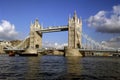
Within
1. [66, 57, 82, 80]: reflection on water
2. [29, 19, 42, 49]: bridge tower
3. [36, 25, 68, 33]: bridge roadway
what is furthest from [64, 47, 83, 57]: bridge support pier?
[66, 57, 82, 80]: reflection on water

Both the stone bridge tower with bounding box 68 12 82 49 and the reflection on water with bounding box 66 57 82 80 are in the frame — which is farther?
the stone bridge tower with bounding box 68 12 82 49

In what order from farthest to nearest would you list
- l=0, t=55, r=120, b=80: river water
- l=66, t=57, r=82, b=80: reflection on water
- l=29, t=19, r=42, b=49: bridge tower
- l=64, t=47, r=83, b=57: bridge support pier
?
l=29, t=19, r=42, b=49: bridge tower → l=64, t=47, r=83, b=57: bridge support pier → l=66, t=57, r=82, b=80: reflection on water → l=0, t=55, r=120, b=80: river water

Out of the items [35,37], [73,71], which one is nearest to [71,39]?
[35,37]

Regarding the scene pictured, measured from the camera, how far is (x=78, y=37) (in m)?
166

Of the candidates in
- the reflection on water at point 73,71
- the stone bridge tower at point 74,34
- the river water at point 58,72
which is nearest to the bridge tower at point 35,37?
the stone bridge tower at point 74,34

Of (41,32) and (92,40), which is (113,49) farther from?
(41,32)

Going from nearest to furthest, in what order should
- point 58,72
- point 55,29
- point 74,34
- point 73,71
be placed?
point 58,72
point 73,71
point 74,34
point 55,29

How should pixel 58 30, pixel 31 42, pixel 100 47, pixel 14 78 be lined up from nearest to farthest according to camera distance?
pixel 14 78 → pixel 100 47 → pixel 58 30 → pixel 31 42

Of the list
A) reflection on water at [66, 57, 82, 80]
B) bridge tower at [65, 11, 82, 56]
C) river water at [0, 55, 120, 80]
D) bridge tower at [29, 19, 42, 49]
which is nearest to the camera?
river water at [0, 55, 120, 80]

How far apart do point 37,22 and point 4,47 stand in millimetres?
28318

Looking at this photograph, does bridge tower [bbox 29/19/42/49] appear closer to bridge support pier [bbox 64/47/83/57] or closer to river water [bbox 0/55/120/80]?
bridge support pier [bbox 64/47/83/57]

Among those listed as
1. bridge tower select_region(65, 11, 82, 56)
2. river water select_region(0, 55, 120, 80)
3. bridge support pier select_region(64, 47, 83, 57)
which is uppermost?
bridge tower select_region(65, 11, 82, 56)

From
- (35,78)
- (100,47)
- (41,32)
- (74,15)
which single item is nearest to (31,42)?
(41,32)

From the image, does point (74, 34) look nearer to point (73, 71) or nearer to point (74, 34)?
point (74, 34)
